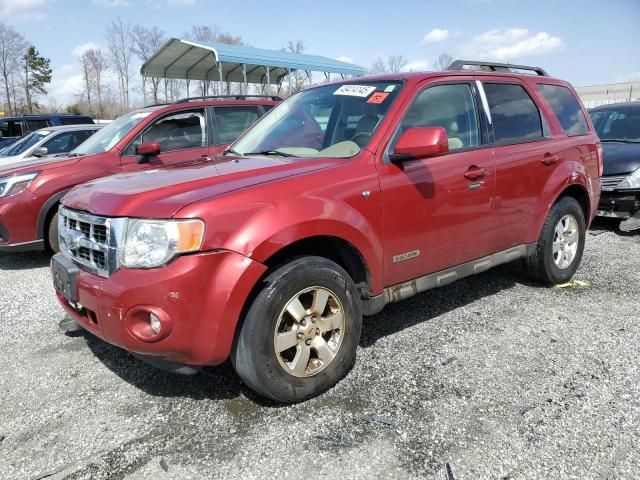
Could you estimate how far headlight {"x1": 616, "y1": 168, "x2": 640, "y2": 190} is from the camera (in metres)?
6.63

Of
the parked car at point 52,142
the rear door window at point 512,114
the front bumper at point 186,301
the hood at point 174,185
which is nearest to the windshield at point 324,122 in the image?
the hood at point 174,185

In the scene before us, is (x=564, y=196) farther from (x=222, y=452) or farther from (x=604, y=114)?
(x=604, y=114)

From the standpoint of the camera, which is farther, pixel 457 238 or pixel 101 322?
pixel 457 238

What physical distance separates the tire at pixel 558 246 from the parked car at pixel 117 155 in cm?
381

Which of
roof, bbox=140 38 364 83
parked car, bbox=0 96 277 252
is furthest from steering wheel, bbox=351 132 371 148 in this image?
roof, bbox=140 38 364 83

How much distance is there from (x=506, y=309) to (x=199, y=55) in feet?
68.0

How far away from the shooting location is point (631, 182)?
21.8 feet

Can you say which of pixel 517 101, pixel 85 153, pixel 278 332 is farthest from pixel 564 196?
pixel 85 153

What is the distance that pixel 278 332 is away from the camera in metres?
2.69

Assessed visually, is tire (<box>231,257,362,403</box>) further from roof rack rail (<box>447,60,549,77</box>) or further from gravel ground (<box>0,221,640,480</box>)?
roof rack rail (<box>447,60,549,77</box>)

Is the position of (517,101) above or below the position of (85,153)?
above

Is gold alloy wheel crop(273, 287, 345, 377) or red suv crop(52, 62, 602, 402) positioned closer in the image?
red suv crop(52, 62, 602, 402)

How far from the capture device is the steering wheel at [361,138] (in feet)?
10.5

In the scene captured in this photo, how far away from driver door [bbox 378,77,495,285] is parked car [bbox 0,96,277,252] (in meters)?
2.99
